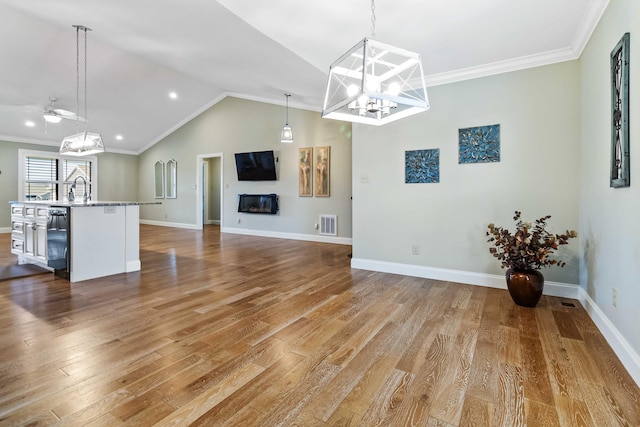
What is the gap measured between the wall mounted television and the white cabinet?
13.8 ft

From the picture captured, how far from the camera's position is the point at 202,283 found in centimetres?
361

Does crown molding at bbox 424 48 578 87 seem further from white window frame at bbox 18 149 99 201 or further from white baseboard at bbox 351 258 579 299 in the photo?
white window frame at bbox 18 149 99 201

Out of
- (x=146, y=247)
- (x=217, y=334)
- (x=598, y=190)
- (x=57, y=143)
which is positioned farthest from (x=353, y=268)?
(x=57, y=143)

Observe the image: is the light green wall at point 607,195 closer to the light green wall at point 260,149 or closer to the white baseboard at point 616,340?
the white baseboard at point 616,340

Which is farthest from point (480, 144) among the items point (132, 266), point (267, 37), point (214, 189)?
point (214, 189)

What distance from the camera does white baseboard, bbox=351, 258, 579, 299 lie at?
313 centimetres

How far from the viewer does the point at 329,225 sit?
6723 mm

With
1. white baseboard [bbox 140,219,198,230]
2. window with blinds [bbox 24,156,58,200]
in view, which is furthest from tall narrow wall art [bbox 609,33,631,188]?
window with blinds [bbox 24,156,58,200]

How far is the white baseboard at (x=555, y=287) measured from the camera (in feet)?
6.05

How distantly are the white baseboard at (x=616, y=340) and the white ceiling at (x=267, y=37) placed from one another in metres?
2.27

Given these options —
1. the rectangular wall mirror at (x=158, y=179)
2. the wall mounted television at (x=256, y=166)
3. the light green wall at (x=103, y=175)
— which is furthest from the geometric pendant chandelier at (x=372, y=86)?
the light green wall at (x=103, y=175)

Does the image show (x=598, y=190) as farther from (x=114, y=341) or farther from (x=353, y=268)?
(x=114, y=341)

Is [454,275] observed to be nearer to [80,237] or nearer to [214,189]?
[80,237]

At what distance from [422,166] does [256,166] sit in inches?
185
